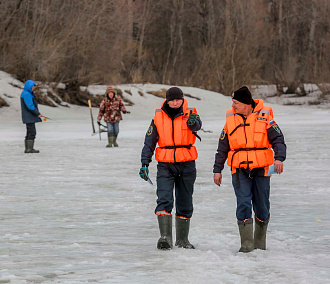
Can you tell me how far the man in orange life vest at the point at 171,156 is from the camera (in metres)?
5.95

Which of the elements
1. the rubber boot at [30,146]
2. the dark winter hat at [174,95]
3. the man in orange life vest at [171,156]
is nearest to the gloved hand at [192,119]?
the man in orange life vest at [171,156]

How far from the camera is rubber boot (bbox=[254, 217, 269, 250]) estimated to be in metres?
5.86

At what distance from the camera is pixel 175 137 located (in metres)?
5.95

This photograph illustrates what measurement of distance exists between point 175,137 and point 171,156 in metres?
0.17

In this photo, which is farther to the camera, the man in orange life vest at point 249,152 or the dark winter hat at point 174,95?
the dark winter hat at point 174,95

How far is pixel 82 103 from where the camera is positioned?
3766 cm

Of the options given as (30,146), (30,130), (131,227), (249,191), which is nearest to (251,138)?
(249,191)

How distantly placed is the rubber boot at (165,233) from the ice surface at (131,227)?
11cm

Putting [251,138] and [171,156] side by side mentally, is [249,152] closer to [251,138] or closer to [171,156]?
[251,138]

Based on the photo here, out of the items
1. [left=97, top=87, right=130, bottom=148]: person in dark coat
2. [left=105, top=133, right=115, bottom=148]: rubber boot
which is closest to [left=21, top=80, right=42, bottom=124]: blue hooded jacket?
[left=97, top=87, right=130, bottom=148]: person in dark coat

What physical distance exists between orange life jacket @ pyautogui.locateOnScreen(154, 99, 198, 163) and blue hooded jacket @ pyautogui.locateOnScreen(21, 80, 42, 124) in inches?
378

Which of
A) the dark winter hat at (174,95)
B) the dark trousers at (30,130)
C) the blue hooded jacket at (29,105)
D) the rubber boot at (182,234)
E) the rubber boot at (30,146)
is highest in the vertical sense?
the dark winter hat at (174,95)

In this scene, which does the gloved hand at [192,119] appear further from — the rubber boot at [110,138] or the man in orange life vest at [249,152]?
the rubber boot at [110,138]

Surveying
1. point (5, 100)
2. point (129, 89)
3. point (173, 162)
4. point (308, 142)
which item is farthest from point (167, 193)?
point (129, 89)
